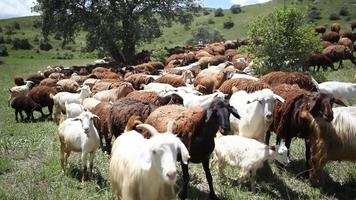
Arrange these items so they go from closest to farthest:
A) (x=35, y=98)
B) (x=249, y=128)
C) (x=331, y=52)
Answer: (x=249, y=128)
(x=35, y=98)
(x=331, y=52)

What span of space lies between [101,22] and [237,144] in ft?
83.2

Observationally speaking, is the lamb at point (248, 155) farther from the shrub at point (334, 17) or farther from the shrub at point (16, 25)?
the shrub at point (16, 25)

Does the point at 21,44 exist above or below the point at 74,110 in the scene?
below

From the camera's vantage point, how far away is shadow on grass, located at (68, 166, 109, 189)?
7.89 metres

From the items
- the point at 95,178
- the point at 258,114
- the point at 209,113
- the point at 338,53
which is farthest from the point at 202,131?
the point at 338,53

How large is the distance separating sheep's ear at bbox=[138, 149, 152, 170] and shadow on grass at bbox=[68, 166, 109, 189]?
2875 mm

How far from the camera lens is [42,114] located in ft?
53.4

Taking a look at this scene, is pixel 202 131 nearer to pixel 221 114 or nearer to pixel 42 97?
pixel 221 114

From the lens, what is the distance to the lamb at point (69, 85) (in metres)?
18.0

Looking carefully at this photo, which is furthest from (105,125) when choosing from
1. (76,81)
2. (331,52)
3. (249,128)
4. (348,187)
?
(331,52)

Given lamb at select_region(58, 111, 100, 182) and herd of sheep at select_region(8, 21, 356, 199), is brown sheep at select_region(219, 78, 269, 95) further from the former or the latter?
lamb at select_region(58, 111, 100, 182)

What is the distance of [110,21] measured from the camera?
31234 millimetres

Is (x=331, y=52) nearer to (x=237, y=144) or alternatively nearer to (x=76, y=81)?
(x=76, y=81)

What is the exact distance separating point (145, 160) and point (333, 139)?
383 centimetres
